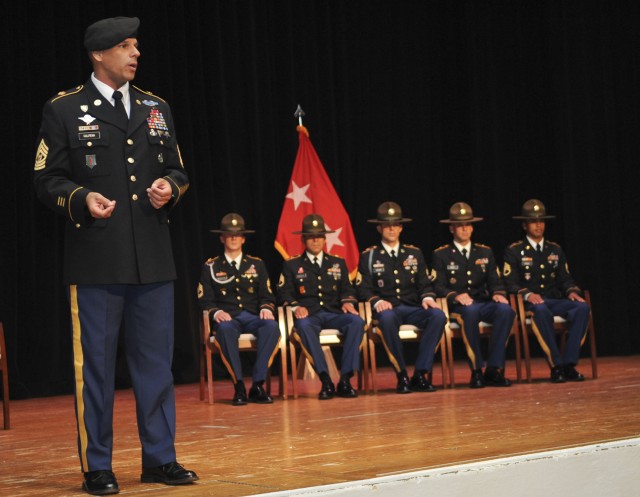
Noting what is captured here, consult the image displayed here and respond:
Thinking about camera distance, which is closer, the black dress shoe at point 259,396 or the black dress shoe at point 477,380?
the black dress shoe at point 259,396

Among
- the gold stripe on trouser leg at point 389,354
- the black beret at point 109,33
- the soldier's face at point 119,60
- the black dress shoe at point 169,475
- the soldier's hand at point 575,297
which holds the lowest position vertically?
the black dress shoe at point 169,475

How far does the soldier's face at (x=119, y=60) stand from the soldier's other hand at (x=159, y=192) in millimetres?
337

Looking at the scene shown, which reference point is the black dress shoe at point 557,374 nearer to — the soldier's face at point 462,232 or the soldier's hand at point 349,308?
the soldier's face at point 462,232

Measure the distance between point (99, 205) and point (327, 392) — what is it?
12.0ft

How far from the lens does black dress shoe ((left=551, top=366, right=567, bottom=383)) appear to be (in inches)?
270

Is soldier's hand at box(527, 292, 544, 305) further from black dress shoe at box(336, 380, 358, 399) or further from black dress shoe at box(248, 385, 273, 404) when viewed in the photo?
→ black dress shoe at box(248, 385, 273, 404)

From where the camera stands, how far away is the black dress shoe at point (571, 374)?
6910 mm

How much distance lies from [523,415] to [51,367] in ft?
12.6

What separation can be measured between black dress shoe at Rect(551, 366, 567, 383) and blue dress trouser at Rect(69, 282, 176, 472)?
4.17m

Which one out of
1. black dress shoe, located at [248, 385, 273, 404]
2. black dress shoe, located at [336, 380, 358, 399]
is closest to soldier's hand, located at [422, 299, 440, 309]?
black dress shoe, located at [336, 380, 358, 399]

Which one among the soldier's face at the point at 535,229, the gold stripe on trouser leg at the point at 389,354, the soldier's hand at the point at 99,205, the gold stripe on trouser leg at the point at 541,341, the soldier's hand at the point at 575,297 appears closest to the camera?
the soldier's hand at the point at 99,205

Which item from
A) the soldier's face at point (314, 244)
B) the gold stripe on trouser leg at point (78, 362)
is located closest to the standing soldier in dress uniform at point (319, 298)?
the soldier's face at point (314, 244)

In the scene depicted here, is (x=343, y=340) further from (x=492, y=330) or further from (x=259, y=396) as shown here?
(x=492, y=330)

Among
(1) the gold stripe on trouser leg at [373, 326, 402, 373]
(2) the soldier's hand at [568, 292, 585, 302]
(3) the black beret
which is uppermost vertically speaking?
(3) the black beret
